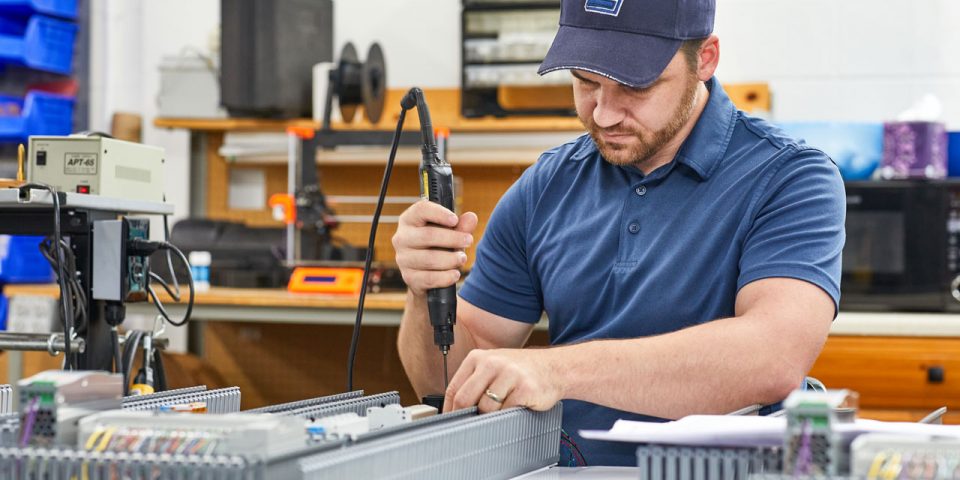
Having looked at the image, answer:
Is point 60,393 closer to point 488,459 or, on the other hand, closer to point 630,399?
point 488,459

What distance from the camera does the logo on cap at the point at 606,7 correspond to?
152cm

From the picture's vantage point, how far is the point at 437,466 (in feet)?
3.05

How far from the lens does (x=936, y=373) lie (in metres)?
2.95

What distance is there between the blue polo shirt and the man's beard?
0.03m

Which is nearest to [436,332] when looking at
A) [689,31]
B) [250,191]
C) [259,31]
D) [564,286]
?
[564,286]

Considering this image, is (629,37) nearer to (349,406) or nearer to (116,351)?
(349,406)

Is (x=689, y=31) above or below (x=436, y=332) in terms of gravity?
above

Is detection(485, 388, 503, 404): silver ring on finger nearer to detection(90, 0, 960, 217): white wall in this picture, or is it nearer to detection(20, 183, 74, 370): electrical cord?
detection(20, 183, 74, 370): electrical cord

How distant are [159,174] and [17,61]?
92.0 inches

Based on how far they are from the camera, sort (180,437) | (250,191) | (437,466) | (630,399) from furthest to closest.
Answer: (250,191), (630,399), (437,466), (180,437)

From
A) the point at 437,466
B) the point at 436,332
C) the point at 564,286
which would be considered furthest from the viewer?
the point at 564,286

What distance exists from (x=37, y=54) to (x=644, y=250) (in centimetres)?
302

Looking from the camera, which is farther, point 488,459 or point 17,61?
point 17,61

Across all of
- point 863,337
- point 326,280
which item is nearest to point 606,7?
point 863,337
